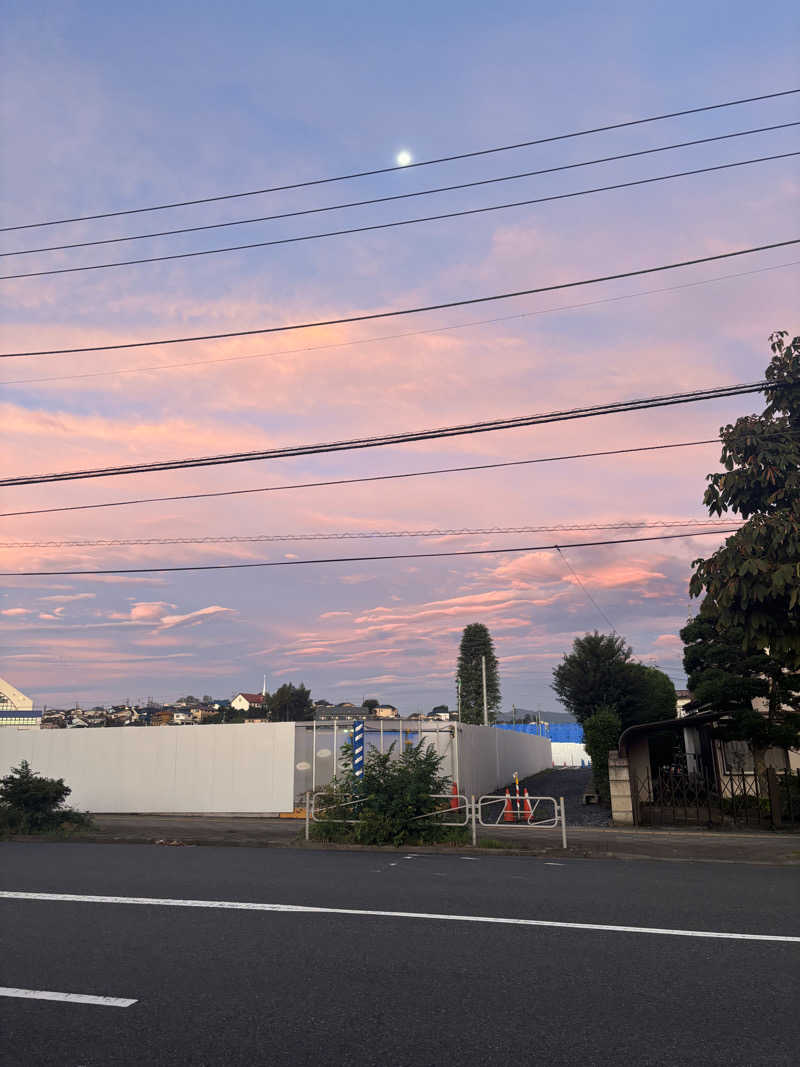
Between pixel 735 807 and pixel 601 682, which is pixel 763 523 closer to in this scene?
pixel 735 807

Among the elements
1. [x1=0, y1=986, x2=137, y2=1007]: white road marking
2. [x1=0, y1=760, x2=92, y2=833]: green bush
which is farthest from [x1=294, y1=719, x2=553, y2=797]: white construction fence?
[x1=0, y1=986, x2=137, y2=1007]: white road marking

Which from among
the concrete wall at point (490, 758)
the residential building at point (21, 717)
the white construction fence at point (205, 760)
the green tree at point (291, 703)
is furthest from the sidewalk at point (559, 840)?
the green tree at point (291, 703)

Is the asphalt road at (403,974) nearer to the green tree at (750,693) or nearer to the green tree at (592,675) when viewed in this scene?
the green tree at (750,693)

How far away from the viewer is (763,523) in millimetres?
13742

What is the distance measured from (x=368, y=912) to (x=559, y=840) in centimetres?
879

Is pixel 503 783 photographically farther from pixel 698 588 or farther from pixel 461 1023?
pixel 461 1023

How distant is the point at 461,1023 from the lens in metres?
5.09

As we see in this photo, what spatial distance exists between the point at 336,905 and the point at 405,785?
23.6 ft

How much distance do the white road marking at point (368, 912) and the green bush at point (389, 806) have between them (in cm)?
684

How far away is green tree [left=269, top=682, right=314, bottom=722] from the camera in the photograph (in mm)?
96438

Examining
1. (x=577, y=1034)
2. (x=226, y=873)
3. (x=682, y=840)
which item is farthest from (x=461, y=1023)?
(x=682, y=840)

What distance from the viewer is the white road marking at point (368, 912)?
7.61 m

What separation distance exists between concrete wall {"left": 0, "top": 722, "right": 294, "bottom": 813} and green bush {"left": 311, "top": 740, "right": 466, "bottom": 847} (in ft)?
25.3

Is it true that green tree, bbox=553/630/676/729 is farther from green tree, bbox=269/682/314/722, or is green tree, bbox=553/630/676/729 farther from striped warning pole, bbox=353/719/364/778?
green tree, bbox=269/682/314/722
